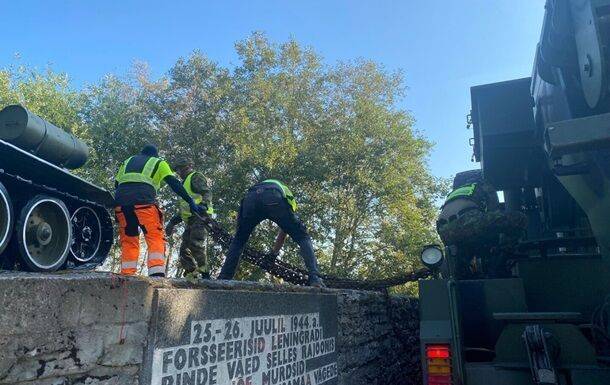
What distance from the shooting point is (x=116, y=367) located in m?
1.98

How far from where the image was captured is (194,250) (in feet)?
20.4

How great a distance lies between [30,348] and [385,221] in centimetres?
1625

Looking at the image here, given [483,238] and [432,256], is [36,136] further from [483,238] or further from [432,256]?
[483,238]

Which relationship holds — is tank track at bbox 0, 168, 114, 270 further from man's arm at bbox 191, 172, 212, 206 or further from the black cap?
man's arm at bbox 191, 172, 212, 206

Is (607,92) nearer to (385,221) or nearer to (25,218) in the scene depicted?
(25,218)

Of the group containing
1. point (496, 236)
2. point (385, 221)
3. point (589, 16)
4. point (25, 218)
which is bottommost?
point (496, 236)

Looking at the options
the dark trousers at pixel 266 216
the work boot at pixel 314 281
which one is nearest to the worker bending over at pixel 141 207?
the dark trousers at pixel 266 216

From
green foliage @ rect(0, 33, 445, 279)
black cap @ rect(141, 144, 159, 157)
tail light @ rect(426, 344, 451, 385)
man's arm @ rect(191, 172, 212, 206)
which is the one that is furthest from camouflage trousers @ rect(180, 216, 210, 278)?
green foliage @ rect(0, 33, 445, 279)

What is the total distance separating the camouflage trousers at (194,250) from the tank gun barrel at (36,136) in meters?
2.06

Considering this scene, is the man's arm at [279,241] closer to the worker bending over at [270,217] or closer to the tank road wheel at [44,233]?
the worker bending over at [270,217]

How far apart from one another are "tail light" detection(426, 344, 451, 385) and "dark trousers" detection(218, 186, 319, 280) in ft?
4.90

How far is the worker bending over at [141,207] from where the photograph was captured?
15.3 feet

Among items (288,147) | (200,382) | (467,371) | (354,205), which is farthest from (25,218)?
(354,205)

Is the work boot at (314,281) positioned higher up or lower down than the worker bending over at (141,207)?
lower down
